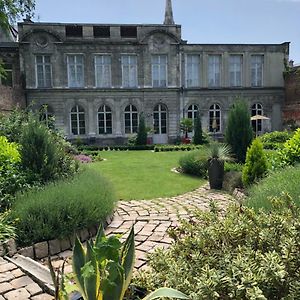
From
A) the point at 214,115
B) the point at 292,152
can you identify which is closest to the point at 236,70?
the point at 214,115

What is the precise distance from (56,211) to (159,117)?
22.7m

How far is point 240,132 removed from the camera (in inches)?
418

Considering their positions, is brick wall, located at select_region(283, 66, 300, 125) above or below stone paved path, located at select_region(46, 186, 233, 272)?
above

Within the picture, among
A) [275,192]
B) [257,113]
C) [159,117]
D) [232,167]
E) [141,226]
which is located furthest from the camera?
[257,113]

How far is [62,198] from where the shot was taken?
4.71 m

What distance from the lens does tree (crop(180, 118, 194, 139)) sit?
25562mm

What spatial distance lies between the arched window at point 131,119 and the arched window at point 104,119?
4.21 feet

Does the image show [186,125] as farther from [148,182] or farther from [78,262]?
[78,262]

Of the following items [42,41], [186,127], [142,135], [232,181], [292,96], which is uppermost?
[42,41]

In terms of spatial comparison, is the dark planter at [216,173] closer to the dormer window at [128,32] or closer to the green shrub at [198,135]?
the green shrub at [198,135]

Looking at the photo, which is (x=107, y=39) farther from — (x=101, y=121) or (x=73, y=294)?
(x=73, y=294)

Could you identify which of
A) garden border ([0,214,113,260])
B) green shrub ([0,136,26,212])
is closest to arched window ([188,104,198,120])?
green shrub ([0,136,26,212])

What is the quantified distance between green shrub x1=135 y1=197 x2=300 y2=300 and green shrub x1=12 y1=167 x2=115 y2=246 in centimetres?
196

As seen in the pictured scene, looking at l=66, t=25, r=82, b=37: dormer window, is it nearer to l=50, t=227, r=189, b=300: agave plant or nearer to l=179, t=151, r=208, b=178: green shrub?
l=179, t=151, r=208, b=178: green shrub
